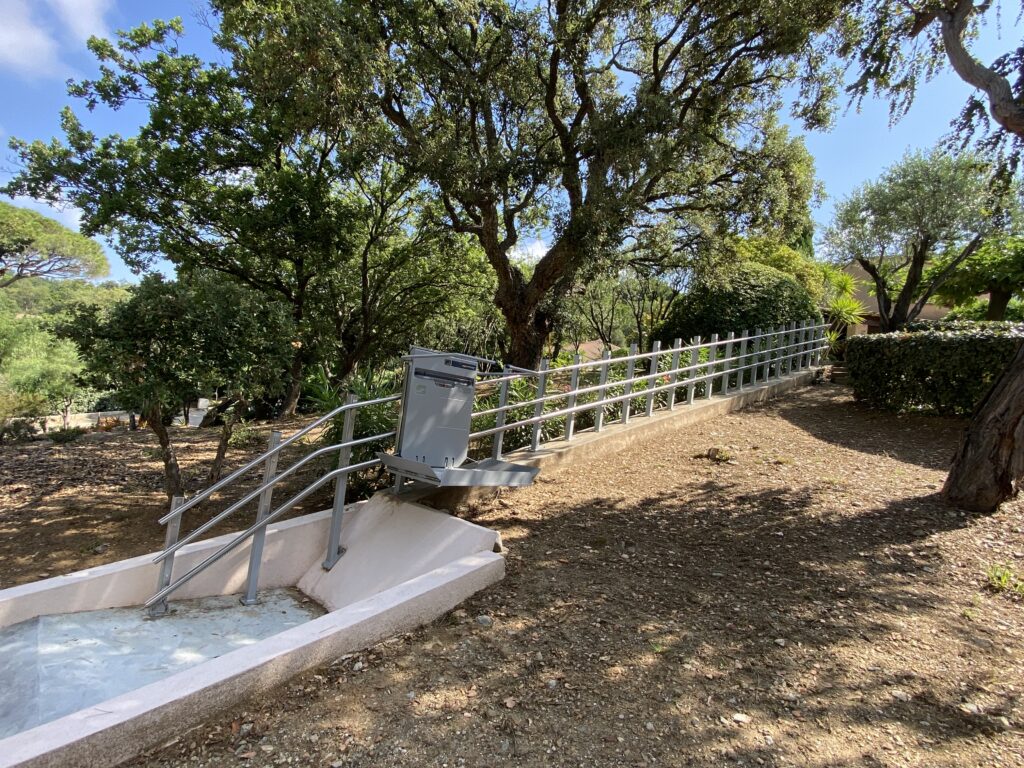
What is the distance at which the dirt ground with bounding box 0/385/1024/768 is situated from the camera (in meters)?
2.19

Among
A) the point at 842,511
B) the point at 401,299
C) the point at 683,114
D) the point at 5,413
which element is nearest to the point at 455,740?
the point at 842,511

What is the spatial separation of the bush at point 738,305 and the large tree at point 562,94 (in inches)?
48.4

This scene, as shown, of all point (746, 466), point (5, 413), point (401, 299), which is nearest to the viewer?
point (746, 466)

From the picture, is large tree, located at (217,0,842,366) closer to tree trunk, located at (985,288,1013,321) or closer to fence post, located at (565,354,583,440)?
fence post, located at (565,354,583,440)

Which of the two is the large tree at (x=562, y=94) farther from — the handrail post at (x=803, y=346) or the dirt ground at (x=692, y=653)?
the dirt ground at (x=692, y=653)

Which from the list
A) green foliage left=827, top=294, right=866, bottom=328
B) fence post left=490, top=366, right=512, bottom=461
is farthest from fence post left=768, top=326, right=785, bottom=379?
fence post left=490, top=366, right=512, bottom=461

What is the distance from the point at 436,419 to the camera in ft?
13.5

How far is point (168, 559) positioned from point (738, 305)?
30.9 feet

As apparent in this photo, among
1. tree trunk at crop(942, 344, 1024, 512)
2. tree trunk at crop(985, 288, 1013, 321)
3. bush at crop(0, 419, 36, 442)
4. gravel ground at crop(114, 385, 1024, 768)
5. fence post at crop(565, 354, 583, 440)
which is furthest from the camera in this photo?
tree trunk at crop(985, 288, 1013, 321)

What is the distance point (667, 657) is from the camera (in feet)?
8.96

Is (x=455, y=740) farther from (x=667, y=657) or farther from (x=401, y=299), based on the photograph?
(x=401, y=299)

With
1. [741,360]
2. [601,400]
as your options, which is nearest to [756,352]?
[741,360]

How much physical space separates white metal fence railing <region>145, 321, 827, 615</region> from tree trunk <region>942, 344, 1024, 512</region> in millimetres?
3190

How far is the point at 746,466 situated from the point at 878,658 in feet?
10.8
